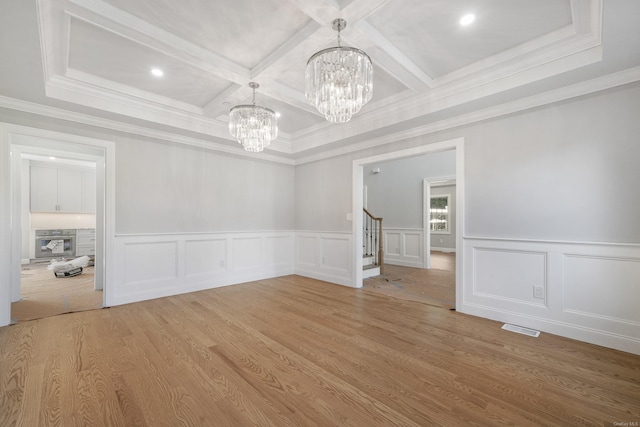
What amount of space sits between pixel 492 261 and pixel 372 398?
7.72ft

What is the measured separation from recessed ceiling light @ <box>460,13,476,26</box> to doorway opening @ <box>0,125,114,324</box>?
14.4ft

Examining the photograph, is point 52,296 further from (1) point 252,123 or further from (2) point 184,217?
(1) point 252,123

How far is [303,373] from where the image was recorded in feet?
6.62

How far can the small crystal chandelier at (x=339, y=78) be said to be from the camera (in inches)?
78.7

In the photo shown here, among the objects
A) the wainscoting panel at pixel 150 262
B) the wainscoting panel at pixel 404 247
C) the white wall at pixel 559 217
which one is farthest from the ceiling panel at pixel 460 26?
the wainscoting panel at pixel 404 247

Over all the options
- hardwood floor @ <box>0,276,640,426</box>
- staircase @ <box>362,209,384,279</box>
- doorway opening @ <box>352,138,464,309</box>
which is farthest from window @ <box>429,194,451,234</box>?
hardwood floor @ <box>0,276,640,426</box>

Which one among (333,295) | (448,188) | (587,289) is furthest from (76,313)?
(448,188)

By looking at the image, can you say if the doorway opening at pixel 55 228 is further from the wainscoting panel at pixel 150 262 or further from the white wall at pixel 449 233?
the white wall at pixel 449 233

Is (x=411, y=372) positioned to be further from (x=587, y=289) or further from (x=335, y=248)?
(x=335, y=248)

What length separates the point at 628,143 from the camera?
7.95 ft

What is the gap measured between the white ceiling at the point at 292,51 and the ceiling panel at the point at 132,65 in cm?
1

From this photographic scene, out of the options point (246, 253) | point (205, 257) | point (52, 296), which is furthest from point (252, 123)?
point (52, 296)

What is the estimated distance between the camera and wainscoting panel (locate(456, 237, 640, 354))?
242 centimetres

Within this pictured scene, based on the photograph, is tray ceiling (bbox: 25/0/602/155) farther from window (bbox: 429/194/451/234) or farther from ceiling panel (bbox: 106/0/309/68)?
window (bbox: 429/194/451/234)
